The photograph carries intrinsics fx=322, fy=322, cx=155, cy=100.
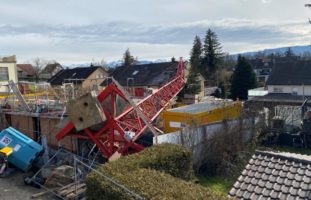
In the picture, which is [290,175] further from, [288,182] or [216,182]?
[216,182]

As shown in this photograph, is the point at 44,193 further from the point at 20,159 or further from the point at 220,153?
the point at 220,153

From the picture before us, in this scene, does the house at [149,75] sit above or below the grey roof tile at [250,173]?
above

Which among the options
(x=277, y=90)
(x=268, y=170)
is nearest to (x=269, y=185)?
(x=268, y=170)

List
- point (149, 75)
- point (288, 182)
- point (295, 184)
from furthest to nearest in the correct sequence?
point (149, 75) < point (288, 182) < point (295, 184)

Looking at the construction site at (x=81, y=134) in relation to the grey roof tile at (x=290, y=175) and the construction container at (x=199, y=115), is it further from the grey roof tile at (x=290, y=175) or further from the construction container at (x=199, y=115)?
the grey roof tile at (x=290, y=175)

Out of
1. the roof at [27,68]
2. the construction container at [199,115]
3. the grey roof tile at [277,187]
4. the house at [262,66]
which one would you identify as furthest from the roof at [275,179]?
the roof at [27,68]

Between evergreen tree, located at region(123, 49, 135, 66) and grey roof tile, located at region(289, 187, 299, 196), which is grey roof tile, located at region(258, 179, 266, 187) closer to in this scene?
grey roof tile, located at region(289, 187, 299, 196)
